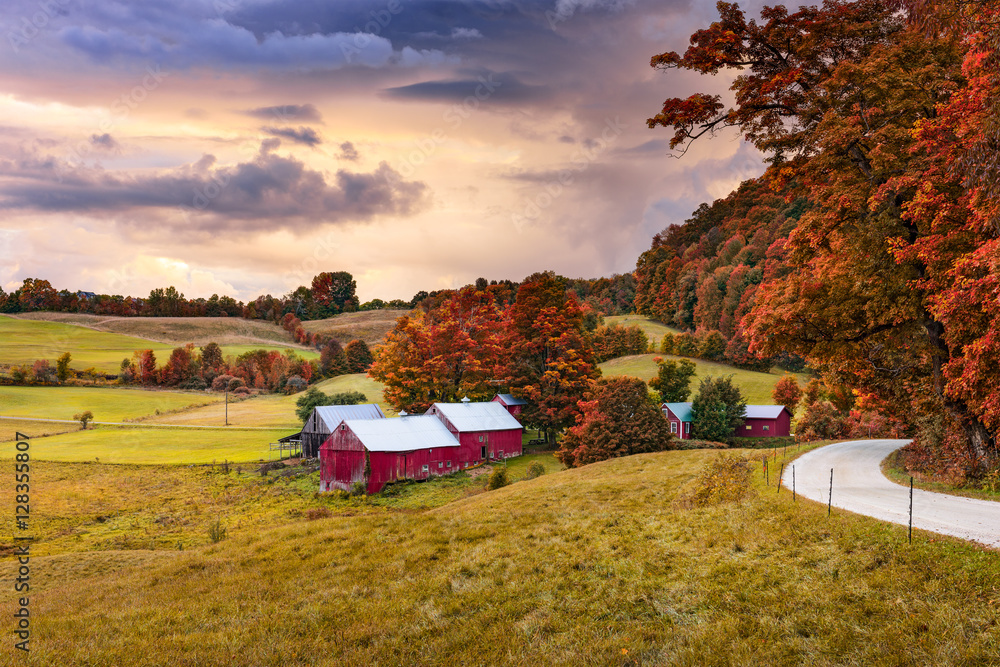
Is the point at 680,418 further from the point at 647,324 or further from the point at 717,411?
the point at 647,324

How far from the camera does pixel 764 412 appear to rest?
182ft

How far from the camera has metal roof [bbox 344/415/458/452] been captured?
37906 millimetres

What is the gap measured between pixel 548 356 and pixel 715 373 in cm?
3624

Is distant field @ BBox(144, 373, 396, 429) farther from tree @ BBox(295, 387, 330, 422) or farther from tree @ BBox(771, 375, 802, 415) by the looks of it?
tree @ BBox(771, 375, 802, 415)

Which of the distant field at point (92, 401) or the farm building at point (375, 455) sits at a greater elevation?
the farm building at point (375, 455)

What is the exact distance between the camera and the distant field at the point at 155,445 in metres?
48.8

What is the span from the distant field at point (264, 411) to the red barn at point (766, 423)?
141ft

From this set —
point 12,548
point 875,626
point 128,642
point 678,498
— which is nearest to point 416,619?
point 128,642

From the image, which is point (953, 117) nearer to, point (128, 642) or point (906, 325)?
point (906, 325)

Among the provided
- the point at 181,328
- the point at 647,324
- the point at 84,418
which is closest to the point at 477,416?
the point at 84,418

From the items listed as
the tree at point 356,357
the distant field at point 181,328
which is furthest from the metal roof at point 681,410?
the distant field at point 181,328

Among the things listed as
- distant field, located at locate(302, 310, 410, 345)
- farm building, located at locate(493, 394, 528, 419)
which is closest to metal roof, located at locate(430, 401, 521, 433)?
farm building, located at locate(493, 394, 528, 419)

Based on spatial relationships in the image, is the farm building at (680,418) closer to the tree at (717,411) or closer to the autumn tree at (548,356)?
the tree at (717,411)

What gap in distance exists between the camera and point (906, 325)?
1681 centimetres
